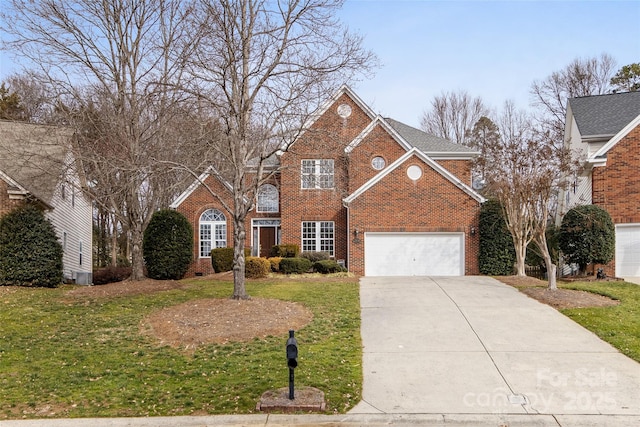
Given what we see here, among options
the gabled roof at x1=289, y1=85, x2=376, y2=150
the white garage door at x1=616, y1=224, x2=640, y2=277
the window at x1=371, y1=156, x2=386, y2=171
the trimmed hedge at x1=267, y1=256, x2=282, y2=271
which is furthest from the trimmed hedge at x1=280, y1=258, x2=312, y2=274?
the white garage door at x1=616, y1=224, x2=640, y2=277

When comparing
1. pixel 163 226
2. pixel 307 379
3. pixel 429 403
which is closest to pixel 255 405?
pixel 307 379

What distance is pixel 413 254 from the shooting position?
2314 cm

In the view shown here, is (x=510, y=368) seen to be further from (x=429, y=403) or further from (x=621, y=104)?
(x=621, y=104)

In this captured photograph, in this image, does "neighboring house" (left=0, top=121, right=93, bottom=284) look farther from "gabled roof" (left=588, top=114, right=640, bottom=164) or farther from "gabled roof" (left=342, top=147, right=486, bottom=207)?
"gabled roof" (left=588, top=114, right=640, bottom=164)

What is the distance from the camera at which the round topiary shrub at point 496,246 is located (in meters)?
22.5

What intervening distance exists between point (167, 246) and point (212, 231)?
3752 millimetres

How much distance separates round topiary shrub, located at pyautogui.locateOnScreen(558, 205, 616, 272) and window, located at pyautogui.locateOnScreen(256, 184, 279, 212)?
41.0 feet

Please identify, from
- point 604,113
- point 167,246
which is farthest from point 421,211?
point 167,246

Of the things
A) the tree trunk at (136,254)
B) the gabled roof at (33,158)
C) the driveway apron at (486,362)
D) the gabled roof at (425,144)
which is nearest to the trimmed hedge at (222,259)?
the tree trunk at (136,254)

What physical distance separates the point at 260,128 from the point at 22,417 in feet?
29.2

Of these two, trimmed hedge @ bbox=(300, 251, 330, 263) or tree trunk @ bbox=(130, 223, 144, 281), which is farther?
trimmed hedge @ bbox=(300, 251, 330, 263)

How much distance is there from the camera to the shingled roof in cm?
2706

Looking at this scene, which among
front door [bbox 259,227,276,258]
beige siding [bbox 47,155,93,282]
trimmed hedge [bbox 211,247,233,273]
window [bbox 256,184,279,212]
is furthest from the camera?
window [bbox 256,184,279,212]

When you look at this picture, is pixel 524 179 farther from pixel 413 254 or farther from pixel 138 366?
pixel 138 366
